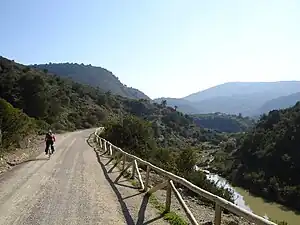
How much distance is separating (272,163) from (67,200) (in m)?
59.6

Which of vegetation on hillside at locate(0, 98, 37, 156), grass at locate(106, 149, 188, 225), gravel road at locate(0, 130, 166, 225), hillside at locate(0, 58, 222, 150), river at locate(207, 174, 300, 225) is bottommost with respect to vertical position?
river at locate(207, 174, 300, 225)

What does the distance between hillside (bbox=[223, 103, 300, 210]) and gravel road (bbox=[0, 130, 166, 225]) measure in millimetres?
40599

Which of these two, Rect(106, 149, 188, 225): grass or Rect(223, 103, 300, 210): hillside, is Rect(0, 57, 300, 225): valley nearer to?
Rect(223, 103, 300, 210): hillside

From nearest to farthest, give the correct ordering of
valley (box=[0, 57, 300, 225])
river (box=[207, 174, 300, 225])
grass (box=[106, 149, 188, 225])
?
1. grass (box=[106, 149, 188, 225])
2. valley (box=[0, 57, 300, 225])
3. river (box=[207, 174, 300, 225])

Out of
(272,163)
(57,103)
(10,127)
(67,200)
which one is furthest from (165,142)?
(67,200)

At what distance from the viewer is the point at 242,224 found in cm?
1350

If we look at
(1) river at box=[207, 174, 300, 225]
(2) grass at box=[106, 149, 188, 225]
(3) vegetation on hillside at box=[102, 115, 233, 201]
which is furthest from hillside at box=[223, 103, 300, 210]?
(2) grass at box=[106, 149, 188, 225]

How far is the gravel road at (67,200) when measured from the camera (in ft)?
29.1

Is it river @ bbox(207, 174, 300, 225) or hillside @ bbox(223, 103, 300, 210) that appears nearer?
river @ bbox(207, 174, 300, 225)

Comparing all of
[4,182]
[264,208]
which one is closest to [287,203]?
[264,208]

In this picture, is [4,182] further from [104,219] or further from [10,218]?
[104,219]

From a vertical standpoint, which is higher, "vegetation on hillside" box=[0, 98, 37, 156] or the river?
"vegetation on hillside" box=[0, 98, 37, 156]

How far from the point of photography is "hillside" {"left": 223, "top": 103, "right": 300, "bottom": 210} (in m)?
54.4

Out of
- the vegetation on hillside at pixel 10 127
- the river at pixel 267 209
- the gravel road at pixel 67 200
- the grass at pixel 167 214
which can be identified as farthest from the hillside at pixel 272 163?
the grass at pixel 167 214
